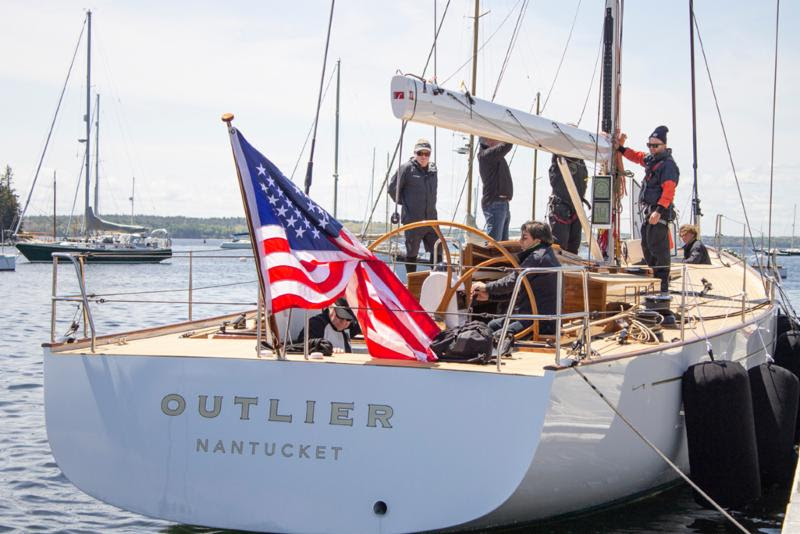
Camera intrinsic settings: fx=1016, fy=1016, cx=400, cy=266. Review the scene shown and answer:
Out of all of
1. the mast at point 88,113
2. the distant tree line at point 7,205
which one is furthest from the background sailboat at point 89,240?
the distant tree line at point 7,205

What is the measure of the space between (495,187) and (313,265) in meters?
5.62

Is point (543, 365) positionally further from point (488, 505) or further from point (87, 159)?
point (87, 159)

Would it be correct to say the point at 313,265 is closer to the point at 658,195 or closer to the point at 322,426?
the point at 322,426

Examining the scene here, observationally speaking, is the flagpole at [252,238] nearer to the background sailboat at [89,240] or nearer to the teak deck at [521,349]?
the teak deck at [521,349]

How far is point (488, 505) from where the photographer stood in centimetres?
605

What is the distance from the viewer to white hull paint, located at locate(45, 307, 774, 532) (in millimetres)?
6070

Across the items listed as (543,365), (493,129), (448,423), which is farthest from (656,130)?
(448,423)

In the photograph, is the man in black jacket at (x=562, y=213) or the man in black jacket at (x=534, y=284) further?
the man in black jacket at (x=562, y=213)

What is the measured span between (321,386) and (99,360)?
149 centimetres

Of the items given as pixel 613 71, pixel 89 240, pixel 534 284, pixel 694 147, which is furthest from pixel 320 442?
pixel 89 240

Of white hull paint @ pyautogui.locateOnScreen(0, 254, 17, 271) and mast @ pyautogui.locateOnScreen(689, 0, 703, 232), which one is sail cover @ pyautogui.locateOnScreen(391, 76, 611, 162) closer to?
mast @ pyautogui.locateOnScreen(689, 0, 703, 232)

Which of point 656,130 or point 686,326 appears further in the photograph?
point 656,130

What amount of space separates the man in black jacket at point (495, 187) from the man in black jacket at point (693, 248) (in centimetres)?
343

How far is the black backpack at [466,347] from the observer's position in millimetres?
6422
